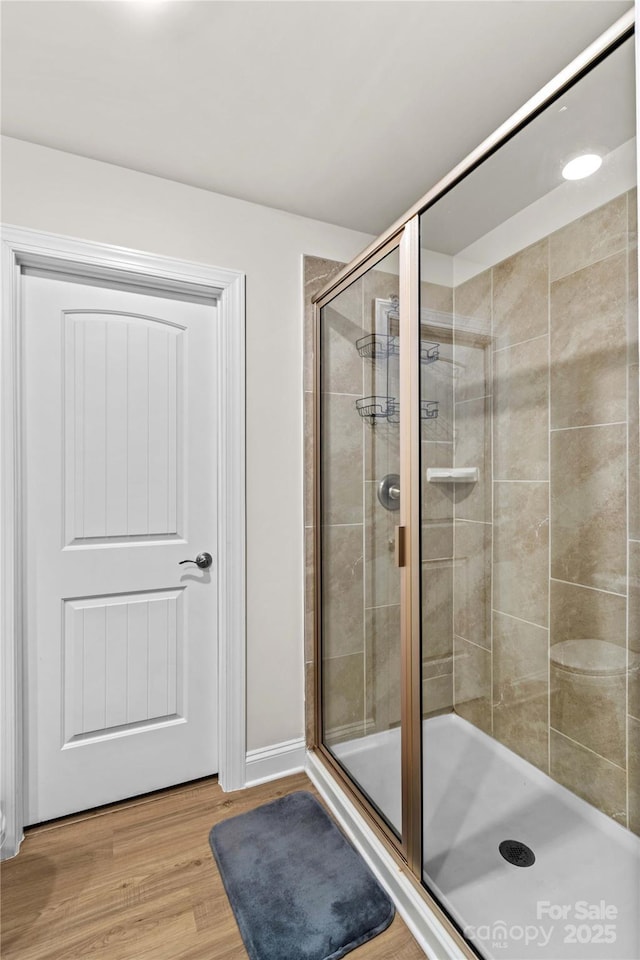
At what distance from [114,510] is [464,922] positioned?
170 cm

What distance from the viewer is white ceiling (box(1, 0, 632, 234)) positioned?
1.22 meters

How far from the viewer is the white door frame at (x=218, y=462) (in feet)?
5.42

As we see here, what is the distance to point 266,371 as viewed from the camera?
209 centimetres

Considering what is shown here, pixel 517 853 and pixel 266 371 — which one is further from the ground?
pixel 266 371

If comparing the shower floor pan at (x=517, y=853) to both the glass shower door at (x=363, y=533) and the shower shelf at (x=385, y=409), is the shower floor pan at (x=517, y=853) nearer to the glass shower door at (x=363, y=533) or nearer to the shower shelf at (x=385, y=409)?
the glass shower door at (x=363, y=533)

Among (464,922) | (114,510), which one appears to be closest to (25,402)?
(114,510)

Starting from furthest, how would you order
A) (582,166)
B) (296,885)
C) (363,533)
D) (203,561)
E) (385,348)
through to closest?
(203,561) < (363,533) < (385,348) < (296,885) < (582,166)

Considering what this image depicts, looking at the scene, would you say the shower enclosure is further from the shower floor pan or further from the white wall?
the white wall

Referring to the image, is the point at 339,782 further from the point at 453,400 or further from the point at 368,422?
the point at 453,400

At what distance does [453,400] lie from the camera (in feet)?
4.85

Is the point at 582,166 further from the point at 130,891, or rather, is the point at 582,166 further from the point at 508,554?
the point at 130,891

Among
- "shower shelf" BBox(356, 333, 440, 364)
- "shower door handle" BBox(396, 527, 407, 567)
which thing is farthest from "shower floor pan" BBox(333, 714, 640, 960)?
"shower shelf" BBox(356, 333, 440, 364)

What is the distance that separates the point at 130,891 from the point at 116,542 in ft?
3.72

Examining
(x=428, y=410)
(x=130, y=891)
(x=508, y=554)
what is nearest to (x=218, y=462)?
(x=428, y=410)
